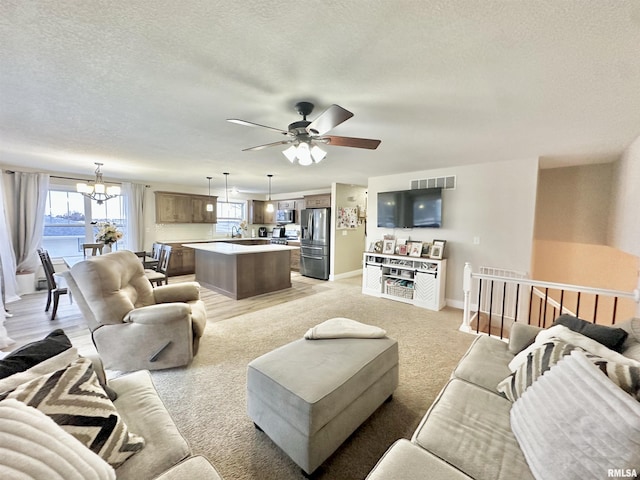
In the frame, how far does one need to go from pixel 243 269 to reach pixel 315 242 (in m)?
2.24

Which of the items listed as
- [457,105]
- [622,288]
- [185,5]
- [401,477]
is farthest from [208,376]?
[622,288]

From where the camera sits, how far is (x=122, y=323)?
227 cm

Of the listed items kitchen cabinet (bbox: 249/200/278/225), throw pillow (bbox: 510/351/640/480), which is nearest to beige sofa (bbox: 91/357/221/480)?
throw pillow (bbox: 510/351/640/480)

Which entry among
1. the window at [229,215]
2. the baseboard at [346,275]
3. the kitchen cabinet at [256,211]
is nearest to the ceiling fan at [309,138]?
the baseboard at [346,275]

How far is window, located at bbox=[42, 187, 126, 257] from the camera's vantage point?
528 cm

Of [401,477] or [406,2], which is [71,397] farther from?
[406,2]

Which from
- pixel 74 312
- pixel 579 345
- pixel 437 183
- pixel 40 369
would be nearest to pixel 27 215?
pixel 74 312

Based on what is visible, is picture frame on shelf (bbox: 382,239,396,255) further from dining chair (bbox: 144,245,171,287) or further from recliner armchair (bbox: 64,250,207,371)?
dining chair (bbox: 144,245,171,287)

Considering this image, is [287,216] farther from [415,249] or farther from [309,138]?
[309,138]

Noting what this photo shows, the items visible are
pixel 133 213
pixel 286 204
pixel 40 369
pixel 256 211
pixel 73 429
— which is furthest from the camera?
pixel 256 211

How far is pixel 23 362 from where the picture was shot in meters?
1.08

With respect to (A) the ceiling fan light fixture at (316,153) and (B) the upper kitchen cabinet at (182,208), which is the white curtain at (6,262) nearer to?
(B) the upper kitchen cabinet at (182,208)

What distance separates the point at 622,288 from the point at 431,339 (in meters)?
3.06

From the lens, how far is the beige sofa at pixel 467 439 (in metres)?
0.99
